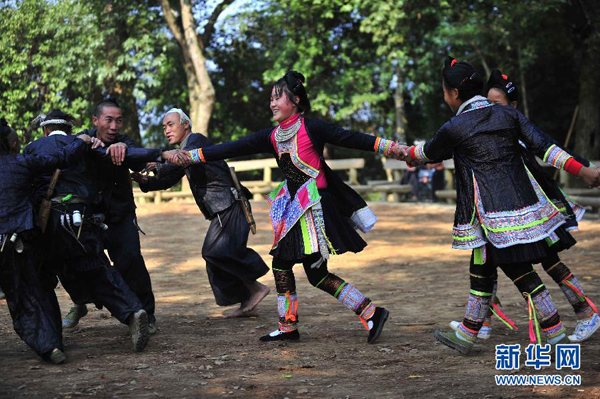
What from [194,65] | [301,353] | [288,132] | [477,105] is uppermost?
[194,65]

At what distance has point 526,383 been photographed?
5004 mm

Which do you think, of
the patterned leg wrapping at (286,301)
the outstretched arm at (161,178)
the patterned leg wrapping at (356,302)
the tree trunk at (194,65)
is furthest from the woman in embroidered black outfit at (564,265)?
the tree trunk at (194,65)

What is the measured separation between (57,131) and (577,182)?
1319cm

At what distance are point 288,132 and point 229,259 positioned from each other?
1695mm

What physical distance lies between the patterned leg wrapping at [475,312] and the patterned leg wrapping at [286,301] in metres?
1.35

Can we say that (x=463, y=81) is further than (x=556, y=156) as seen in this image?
Yes

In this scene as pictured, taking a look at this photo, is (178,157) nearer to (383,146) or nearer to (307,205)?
(307,205)

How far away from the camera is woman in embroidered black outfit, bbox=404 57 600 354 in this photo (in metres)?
5.47

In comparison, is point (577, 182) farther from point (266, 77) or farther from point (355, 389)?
point (355, 389)

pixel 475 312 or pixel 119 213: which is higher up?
pixel 119 213

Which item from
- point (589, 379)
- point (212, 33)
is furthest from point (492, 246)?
point (212, 33)

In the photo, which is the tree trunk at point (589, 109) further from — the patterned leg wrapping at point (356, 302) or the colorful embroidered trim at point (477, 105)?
the colorful embroidered trim at point (477, 105)

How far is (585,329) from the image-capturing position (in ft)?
19.7

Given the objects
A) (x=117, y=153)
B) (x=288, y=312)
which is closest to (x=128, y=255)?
(x=117, y=153)
